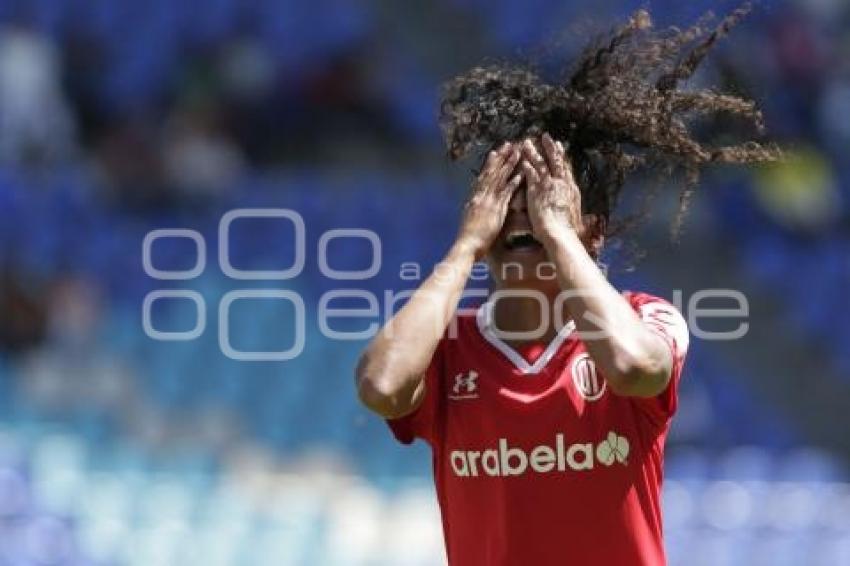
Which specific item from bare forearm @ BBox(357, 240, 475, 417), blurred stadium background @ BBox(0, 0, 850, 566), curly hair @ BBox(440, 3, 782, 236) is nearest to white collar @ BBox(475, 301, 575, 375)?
bare forearm @ BBox(357, 240, 475, 417)

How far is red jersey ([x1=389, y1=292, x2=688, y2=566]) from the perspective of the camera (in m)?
2.78

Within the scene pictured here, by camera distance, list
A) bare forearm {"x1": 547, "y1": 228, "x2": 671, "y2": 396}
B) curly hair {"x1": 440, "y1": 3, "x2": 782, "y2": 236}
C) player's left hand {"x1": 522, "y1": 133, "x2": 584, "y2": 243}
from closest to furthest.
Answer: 1. bare forearm {"x1": 547, "y1": 228, "x2": 671, "y2": 396}
2. player's left hand {"x1": 522, "y1": 133, "x2": 584, "y2": 243}
3. curly hair {"x1": 440, "y1": 3, "x2": 782, "y2": 236}

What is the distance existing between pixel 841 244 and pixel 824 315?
0.37 metres

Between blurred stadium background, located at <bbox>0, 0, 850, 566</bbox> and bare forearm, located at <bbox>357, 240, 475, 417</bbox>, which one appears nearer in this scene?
bare forearm, located at <bbox>357, 240, 475, 417</bbox>

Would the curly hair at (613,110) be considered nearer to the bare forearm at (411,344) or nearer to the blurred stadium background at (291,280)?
the bare forearm at (411,344)

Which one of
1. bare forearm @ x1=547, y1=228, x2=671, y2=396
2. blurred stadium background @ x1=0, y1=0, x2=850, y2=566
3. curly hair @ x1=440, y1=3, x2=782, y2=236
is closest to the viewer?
bare forearm @ x1=547, y1=228, x2=671, y2=396

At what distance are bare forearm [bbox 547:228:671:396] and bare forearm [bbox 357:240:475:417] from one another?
0.17 metres

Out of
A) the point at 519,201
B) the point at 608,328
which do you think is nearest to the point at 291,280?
the point at 519,201

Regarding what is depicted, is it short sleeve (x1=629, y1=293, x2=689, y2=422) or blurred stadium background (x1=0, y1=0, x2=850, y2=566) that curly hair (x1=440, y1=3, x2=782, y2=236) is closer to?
short sleeve (x1=629, y1=293, x2=689, y2=422)

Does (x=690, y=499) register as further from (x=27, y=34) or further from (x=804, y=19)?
(x=27, y=34)

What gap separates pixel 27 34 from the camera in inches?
330

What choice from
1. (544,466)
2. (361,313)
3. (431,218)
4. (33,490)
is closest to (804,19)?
(431,218)

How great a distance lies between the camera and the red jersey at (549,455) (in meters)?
2.78

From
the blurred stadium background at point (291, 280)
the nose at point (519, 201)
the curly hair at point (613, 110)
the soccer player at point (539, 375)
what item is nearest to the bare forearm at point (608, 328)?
the soccer player at point (539, 375)
